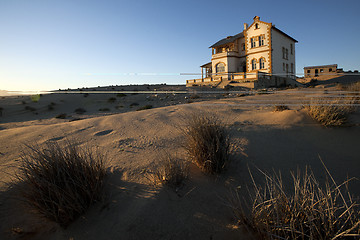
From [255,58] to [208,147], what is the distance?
24307 mm

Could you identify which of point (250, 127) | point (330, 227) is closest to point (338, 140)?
point (250, 127)

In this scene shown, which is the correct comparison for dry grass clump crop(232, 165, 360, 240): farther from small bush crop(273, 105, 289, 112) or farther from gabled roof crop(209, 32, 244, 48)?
gabled roof crop(209, 32, 244, 48)

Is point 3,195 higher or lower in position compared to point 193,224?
higher

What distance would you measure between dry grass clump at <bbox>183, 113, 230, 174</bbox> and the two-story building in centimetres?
1731

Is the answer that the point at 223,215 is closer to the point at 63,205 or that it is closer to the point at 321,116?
the point at 63,205

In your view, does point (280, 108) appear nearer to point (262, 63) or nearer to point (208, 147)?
point (208, 147)

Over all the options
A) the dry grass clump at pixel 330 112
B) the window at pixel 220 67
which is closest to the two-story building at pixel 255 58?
the window at pixel 220 67

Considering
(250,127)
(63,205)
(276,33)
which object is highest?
(276,33)

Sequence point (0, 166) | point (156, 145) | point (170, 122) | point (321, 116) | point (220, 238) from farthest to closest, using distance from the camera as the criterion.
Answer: point (170, 122)
point (321, 116)
point (156, 145)
point (0, 166)
point (220, 238)

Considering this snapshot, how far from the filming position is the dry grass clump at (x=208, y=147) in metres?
2.52

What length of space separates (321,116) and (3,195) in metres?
6.00

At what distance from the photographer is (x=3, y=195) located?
7.24ft

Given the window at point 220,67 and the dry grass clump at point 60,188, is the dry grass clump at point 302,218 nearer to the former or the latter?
the dry grass clump at point 60,188

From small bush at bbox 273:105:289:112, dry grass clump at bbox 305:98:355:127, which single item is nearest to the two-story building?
small bush at bbox 273:105:289:112
